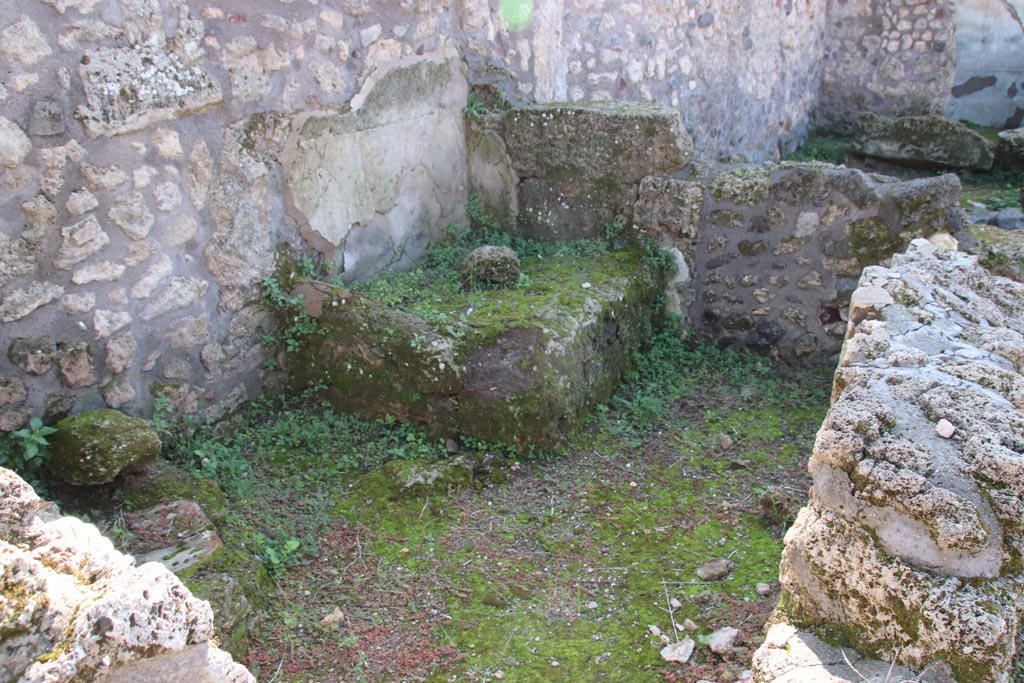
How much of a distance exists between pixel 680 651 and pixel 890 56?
340 inches

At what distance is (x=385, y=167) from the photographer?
14.7 feet

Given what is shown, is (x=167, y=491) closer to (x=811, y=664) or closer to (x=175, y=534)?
(x=175, y=534)

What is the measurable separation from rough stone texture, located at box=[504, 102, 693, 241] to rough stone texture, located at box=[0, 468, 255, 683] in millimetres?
3849

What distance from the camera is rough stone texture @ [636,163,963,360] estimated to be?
4.47 metres

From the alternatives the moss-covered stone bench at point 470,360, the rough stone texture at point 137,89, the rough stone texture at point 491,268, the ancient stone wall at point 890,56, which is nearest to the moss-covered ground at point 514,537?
the moss-covered stone bench at point 470,360

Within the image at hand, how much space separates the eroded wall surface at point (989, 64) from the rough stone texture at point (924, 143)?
6.49 ft

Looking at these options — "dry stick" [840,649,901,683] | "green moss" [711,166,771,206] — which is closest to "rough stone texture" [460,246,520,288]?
"green moss" [711,166,771,206]

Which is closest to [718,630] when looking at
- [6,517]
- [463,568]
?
[463,568]

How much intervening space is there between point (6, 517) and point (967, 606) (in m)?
1.83

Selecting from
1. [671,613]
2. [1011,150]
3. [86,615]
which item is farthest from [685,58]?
[86,615]

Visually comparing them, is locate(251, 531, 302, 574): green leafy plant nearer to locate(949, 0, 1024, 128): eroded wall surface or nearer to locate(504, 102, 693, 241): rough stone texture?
locate(504, 102, 693, 241): rough stone texture

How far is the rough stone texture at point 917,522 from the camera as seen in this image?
1843 mm

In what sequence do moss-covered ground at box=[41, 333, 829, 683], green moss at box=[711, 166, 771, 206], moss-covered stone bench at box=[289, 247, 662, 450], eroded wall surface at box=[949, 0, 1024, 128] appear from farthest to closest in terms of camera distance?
eroded wall surface at box=[949, 0, 1024, 128] < green moss at box=[711, 166, 771, 206] < moss-covered stone bench at box=[289, 247, 662, 450] < moss-covered ground at box=[41, 333, 829, 683]

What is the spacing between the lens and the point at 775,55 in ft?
27.3
